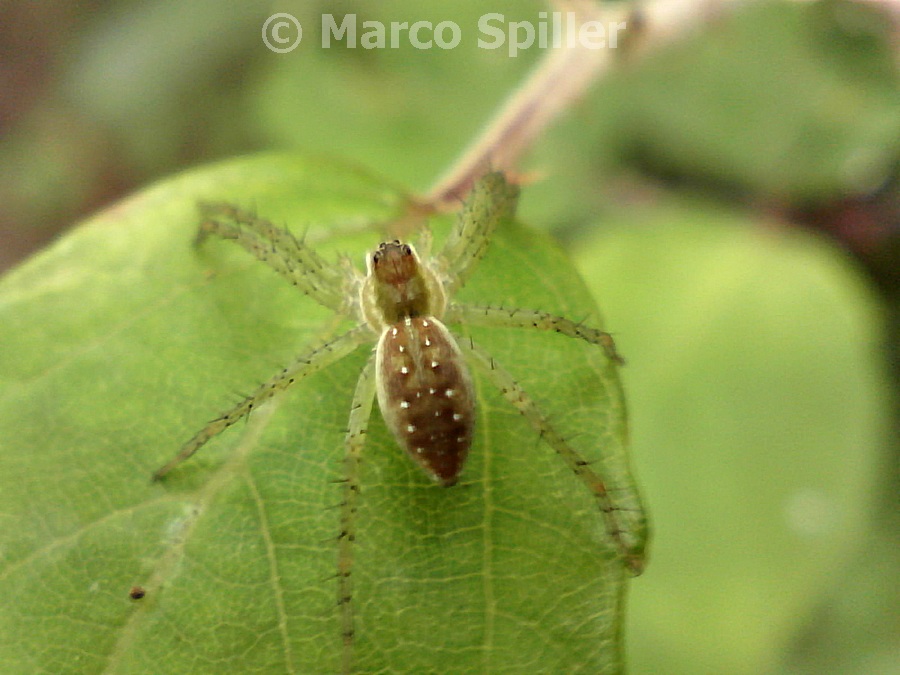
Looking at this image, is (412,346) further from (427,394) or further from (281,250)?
(281,250)

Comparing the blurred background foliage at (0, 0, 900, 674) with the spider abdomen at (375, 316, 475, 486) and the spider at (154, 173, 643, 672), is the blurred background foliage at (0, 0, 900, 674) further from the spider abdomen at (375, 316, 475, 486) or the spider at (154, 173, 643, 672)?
the spider abdomen at (375, 316, 475, 486)

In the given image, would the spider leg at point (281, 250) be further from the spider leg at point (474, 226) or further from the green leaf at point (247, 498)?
the spider leg at point (474, 226)

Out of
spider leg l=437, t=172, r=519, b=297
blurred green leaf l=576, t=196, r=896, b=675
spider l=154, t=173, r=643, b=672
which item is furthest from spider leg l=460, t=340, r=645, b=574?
blurred green leaf l=576, t=196, r=896, b=675

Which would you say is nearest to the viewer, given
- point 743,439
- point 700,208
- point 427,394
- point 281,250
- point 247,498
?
point 247,498

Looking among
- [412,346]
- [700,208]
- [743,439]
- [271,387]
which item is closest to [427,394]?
[412,346]

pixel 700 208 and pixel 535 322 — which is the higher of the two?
pixel 700 208

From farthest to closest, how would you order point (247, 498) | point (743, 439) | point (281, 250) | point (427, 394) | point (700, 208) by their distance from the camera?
1. point (700, 208)
2. point (743, 439)
3. point (281, 250)
4. point (427, 394)
5. point (247, 498)

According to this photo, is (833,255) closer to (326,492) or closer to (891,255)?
(891,255)
